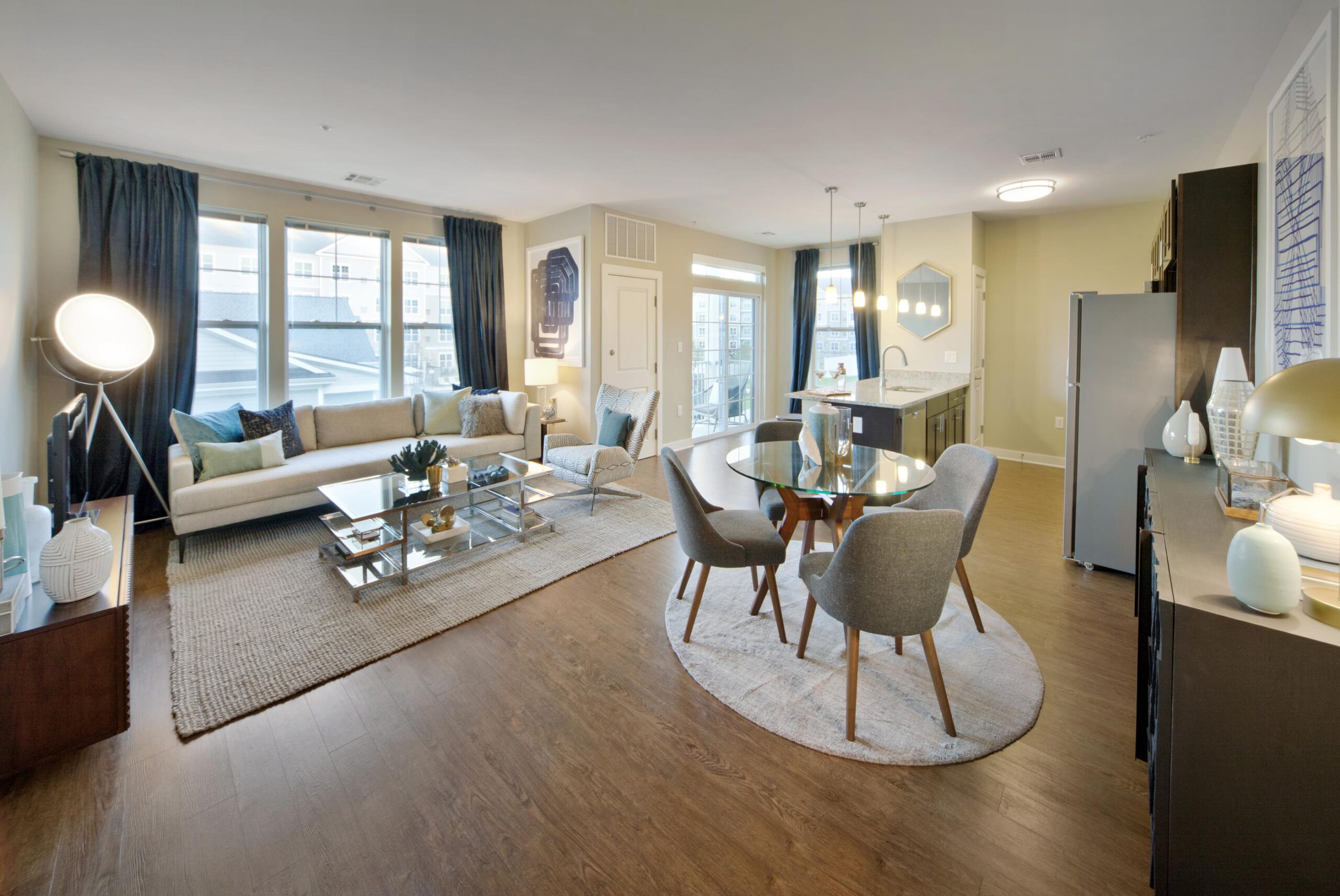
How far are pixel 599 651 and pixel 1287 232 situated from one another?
10.4 ft

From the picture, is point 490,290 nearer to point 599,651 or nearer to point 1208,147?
point 599,651

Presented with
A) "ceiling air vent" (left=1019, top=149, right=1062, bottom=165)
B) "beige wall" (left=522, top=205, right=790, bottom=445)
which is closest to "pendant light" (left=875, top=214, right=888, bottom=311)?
"ceiling air vent" (left=1019, top=149, right=1062, bottom=165)

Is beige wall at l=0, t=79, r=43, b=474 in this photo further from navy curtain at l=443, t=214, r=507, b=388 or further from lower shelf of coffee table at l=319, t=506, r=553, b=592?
navy curtain at l=443, t=214, r=507, b=388

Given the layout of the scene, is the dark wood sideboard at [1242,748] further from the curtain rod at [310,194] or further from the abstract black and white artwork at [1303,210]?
the curtain rod at [310,194]

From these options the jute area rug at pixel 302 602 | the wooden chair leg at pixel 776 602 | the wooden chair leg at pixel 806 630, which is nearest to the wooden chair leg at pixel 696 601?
the wooden chair leg at pixel 776 602

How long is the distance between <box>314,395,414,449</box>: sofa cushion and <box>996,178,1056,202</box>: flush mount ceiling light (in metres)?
5.70

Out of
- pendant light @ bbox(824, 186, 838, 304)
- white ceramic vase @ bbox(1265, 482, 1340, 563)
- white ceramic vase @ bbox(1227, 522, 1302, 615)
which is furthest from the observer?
pendant light @ bbox(824, 186, 838, 304)

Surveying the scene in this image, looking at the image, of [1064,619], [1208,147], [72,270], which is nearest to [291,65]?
[72,270]

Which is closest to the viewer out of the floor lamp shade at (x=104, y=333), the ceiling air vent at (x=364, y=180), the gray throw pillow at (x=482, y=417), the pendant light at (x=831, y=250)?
the floor lamp shade at (x=104, y=333)

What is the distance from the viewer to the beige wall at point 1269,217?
5.66 ft

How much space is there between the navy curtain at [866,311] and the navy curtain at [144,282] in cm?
681

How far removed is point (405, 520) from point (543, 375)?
3044 millimetres

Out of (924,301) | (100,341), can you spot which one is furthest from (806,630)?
(924,301)

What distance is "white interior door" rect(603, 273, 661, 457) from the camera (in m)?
6.02
